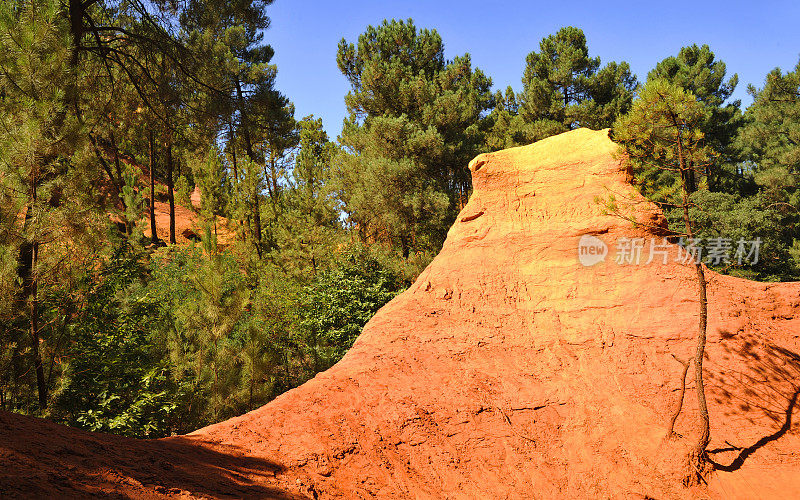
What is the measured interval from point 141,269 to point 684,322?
13.1 meters

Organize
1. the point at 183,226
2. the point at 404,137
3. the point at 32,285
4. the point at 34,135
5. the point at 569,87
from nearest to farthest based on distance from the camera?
1. the point at 34,135
2. the point at 32,285
3. the point at 404,137
4. the point at 569,87
5. the point at 183,226

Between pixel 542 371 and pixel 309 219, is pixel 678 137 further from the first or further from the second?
pixel 309 219

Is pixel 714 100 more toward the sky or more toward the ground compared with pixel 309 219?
more toward the sky

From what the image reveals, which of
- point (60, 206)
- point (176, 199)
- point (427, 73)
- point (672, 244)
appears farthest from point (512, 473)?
point (176, 199)

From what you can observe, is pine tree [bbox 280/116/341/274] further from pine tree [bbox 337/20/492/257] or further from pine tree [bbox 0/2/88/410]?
pine tree [bbox 0/2/88/410]

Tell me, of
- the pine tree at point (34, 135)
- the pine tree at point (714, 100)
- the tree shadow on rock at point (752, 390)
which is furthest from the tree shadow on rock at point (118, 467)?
the pine tree at point (714, 100)

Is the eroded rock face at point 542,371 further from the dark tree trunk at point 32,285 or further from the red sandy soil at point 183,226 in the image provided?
the red sandy soil at point 183,226

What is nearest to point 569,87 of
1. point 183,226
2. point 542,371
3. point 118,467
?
point 542,371

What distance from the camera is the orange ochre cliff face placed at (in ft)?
20.5

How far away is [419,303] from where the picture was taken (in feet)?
34.9

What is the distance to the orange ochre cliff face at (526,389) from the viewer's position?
246 inches

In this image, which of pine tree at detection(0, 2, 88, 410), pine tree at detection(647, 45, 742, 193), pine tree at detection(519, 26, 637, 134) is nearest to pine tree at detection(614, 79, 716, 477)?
pine tree at detection(0, 2, 88, 410)

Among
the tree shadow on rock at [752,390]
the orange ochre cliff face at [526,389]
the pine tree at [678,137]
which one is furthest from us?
the tree shadow on rock at [752,390]

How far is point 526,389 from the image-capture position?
29.4 ft
